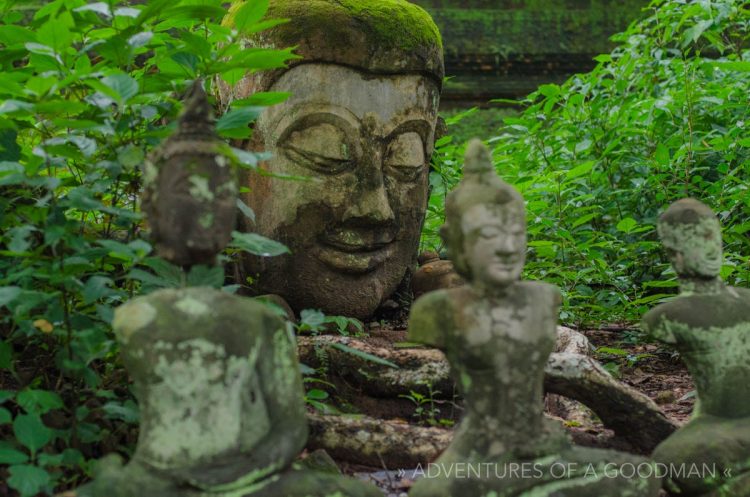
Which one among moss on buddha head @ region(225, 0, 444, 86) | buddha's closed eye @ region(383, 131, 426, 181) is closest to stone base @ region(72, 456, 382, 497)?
buddha's closed eye @ region(383, 131, 426, 181)

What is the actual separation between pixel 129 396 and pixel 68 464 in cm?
45

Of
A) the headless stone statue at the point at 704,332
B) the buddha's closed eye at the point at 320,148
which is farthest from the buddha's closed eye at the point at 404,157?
the headless stone statue at the point at 704,332

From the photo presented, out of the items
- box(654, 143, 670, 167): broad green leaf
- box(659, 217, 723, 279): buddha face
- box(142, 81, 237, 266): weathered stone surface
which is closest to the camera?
box(142, 81, 237, 266): weathered stone surface

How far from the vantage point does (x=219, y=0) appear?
326cm

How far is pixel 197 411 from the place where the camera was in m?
2.14

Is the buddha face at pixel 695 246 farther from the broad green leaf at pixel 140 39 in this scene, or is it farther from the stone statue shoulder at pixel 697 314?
the broad green leaf at pixel 140 39

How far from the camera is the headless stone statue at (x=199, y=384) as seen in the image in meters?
2.11

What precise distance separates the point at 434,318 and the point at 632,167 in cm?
404

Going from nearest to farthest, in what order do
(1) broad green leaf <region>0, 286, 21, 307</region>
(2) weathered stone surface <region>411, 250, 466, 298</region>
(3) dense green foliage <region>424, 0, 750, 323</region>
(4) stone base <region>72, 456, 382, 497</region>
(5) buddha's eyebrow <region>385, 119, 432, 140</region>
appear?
1. (4) stone base <region>72, 456, 382, 497</region>
2. (1) broad green leaf <region>0, 286, 21, 307</region>
3. (5) buddha's eyebrow <region>385, 119, 432, 140</region>
4. (2) weathered stone surface <region>411, 250, 466, 298</region>
5. (3) dense green foliage <region>424, 0, 750, 323</region>

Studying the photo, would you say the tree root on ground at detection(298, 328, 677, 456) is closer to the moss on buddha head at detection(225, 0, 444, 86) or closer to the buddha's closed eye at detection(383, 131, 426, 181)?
the buddha's closed eye at detection(383, 131, 426, 181)

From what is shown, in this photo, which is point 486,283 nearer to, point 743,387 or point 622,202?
point 743,387

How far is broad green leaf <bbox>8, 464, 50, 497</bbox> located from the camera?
2252 mm

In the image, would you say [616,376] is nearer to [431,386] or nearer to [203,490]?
[431,386]

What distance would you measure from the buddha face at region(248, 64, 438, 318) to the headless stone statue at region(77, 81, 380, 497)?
5.57 feet
